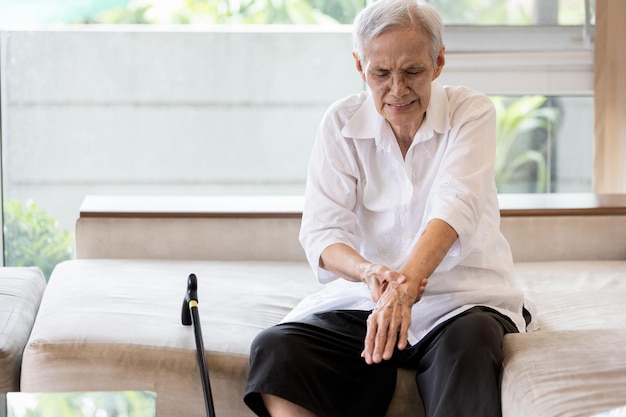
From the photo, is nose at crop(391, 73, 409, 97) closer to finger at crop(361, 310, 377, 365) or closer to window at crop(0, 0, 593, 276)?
finger at crop(361, 310, 377, 365)

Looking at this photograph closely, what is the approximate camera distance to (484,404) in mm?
1787

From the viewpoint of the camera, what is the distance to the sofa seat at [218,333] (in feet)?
5.95

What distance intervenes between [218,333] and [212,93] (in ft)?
7.21

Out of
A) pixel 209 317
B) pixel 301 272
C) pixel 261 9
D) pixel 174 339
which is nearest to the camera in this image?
pixel 174 339

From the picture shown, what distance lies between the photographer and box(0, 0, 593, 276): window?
4.12 meters

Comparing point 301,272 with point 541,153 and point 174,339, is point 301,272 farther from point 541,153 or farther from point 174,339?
point 541,153

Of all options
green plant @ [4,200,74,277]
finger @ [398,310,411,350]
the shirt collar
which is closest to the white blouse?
the shirt collar

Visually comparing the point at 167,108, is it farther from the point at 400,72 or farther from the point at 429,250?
the point at 429,250

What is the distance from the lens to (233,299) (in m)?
2.59

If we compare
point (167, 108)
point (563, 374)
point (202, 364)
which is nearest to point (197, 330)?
point (202, 364)

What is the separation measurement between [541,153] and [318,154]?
2.32 m

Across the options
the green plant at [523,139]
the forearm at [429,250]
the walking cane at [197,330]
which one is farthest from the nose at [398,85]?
the green plant at [523,139]

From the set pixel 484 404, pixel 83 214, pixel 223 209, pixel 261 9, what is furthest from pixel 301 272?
pixel 261 9

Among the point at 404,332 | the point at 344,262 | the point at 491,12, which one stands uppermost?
the point at 491,12
